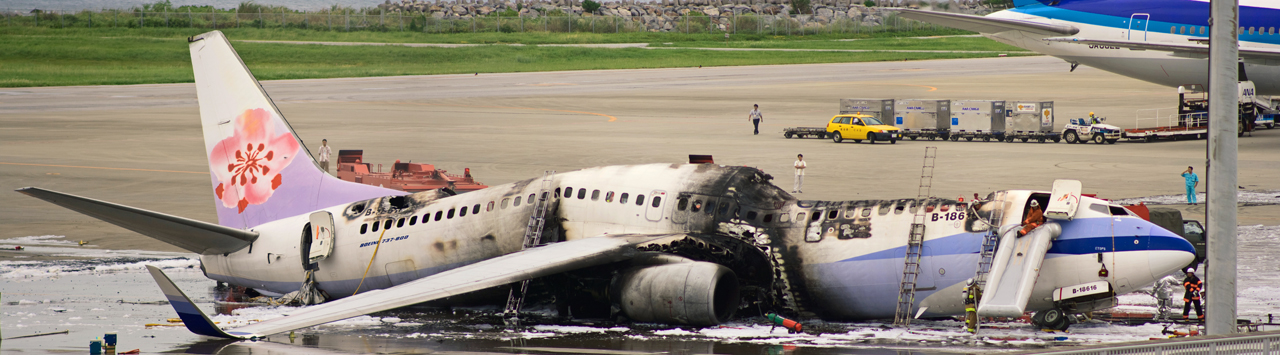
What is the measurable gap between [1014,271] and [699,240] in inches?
229

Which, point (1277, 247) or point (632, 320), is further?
point (1277, 247)

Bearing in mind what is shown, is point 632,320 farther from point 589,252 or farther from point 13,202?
point 13,202

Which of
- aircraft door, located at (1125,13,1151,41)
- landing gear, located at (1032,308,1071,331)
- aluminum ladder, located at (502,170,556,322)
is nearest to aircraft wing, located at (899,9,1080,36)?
aircraft door, located at (1125,13,1151,41)

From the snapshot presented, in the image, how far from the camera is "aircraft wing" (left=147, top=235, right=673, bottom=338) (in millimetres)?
19641

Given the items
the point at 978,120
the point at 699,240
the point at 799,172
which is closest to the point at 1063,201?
the point at 699,240

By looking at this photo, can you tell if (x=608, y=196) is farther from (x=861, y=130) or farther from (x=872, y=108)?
(x=872, y=108)

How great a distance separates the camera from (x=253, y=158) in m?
30.0

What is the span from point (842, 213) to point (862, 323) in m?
2.21

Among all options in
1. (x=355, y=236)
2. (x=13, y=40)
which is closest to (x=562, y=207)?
(x=355, y=236)

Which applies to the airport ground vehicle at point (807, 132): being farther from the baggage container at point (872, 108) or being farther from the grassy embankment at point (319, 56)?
the grassy embankment at point (319, 56)

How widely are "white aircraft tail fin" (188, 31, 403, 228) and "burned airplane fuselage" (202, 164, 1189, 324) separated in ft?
6.29

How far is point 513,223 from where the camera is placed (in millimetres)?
25531

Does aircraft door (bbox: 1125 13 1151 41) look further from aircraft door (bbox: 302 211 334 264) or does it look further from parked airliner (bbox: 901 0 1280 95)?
aircraft door (bbox: 302 211 334 264)

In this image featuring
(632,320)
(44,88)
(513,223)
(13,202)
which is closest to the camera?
(632,320)
